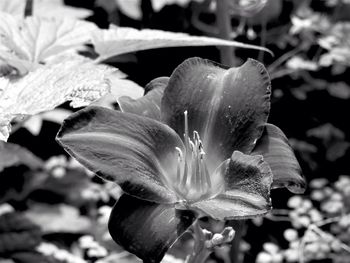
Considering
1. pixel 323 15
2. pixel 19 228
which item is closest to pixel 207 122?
pixel 19 228

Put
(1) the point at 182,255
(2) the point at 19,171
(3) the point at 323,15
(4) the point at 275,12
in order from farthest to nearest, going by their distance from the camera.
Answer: (3) the point at 323,15
(4) the point at 275,12
(2) the point at 19,171
(1) the point at 182,255

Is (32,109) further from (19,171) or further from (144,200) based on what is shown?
(19,171)

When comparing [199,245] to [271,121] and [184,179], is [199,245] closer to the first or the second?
[184,179]

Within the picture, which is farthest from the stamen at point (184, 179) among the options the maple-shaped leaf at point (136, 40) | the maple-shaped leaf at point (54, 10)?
the maple-shaped leaf at point (54, 10)

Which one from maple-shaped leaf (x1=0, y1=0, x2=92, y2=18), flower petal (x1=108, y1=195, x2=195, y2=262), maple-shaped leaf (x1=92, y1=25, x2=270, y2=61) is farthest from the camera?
maple-shaped leaf (x1=0, y1=0, x2=92, y2=18)

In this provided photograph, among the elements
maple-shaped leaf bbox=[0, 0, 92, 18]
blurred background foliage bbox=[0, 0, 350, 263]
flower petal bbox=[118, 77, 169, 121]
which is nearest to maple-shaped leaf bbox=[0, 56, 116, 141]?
flower petal bbox=[118, 77, 169, 121]

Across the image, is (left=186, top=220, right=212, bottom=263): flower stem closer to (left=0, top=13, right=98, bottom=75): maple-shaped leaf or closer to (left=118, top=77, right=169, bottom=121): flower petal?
(left=118, top=77, right=169, bottom=121): flower petal
